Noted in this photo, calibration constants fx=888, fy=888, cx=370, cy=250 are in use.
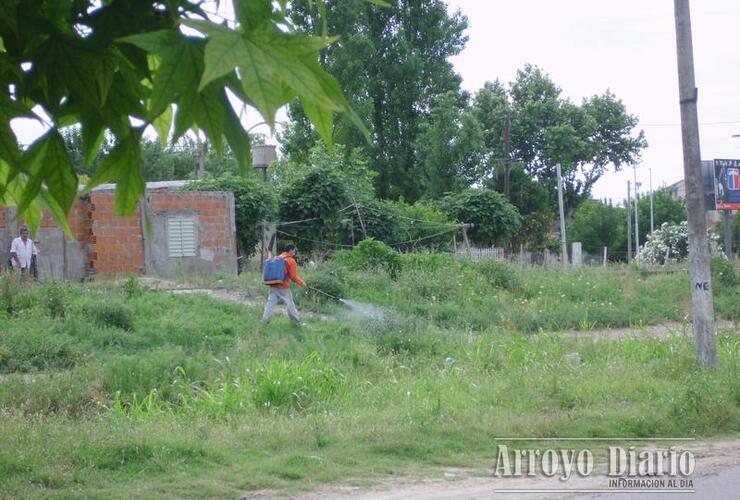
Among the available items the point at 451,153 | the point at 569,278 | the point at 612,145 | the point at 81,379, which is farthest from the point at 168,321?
the point at 612,145

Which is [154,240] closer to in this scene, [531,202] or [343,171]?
[343,171]

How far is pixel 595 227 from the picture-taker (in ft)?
187

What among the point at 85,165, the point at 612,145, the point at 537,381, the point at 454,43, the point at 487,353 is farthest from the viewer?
the point at 612,145

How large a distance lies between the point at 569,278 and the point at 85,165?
73.4ft

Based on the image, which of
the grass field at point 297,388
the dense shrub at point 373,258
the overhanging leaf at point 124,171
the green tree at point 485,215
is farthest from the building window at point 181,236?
the overhanging leaf at point 124,171

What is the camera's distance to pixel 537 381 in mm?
10844

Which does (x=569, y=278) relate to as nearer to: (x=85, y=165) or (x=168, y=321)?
(x=168, y=321)

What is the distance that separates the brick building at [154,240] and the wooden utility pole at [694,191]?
1237cm

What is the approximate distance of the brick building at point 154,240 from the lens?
20.3 meters

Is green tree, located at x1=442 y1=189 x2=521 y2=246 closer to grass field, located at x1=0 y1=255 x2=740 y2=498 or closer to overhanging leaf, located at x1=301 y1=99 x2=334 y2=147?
grass field, located at x1=0 y1=255 x2=740 y2=498

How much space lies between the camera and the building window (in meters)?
21.7

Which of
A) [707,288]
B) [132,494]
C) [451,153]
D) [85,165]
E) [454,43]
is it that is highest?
[454,43]

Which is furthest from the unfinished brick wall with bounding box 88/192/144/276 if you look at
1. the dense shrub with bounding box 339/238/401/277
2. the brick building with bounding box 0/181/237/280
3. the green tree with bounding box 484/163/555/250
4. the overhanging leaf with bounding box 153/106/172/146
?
the green tree with bounding box 484/163/555/250

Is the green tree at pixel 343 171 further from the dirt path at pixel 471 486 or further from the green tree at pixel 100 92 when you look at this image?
the green tree at pixel 100 92
